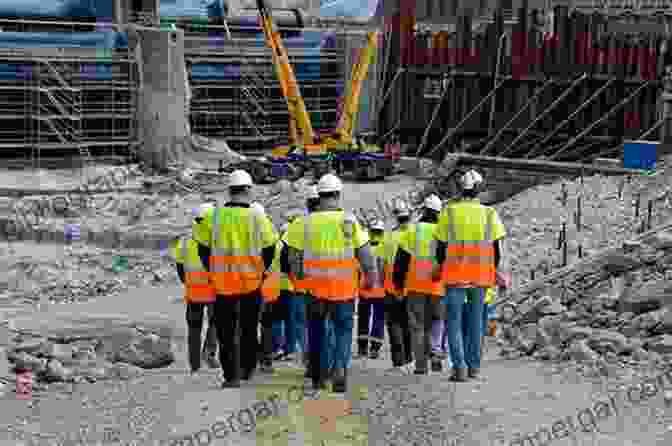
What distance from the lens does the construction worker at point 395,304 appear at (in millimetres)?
10672

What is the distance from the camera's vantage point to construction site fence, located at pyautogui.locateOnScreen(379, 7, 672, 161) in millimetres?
24828

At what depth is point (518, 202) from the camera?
772 inches

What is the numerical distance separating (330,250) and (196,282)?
5.01ft

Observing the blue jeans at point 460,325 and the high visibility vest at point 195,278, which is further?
the high visibility vest at point 195,278

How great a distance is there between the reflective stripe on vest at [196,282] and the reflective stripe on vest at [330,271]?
1219 mm

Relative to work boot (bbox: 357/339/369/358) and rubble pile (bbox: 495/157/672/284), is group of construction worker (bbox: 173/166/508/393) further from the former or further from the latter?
rubble pile (bbox: 495/157/672/284)

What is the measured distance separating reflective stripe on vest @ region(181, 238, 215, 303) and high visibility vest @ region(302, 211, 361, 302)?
122 centimetres

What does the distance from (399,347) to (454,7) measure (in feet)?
91.2

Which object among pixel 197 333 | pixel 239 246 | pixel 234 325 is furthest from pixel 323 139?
pixel 239 246

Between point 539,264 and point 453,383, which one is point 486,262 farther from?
point 539,264

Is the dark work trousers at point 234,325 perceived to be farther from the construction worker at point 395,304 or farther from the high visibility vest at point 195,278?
the construction worker at point 395,304

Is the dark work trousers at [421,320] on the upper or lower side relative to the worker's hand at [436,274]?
lower

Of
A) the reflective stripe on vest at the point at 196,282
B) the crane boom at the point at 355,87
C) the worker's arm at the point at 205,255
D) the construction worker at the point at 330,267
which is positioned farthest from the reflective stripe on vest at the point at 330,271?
the crane boom at the point at 355,87

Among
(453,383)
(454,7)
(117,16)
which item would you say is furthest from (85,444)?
(454,7)
